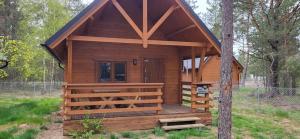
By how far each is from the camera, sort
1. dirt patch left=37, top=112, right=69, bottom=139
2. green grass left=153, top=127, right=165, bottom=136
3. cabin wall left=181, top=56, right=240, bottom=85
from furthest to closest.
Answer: cabin wall left=181, top=56, right=240, bottom=85
green grass left=153, top=127, right=165, bottom=136
dirt patch left=37, top=112, right=69, bottom=139

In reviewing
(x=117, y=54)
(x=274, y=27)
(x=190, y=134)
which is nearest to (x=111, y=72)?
(x=117, y=54)

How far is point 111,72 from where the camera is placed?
9461mm

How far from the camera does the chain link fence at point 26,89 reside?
20.2 m

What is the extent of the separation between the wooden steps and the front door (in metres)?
2.66

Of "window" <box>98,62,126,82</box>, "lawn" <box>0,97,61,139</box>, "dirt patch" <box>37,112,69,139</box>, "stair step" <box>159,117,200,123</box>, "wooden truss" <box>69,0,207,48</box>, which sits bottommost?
"dirt patch" <box>37,112,69,139</box>

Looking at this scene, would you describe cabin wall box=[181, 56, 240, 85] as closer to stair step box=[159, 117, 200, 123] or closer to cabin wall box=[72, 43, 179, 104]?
cabin wall box=[72, 43, 179, 104]

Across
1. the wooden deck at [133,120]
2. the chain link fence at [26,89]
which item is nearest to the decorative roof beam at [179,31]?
the wooden deck at [133,120]

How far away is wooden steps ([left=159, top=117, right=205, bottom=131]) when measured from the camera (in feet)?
24.7

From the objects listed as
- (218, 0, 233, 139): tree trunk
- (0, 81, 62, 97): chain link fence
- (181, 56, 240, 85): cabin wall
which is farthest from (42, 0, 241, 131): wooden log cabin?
(181, 56, 240, 85): cabin wall

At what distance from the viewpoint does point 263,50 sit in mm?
18375

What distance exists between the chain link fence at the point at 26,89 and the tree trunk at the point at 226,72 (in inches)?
701

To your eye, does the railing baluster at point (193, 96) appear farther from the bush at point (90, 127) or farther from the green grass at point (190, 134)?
the bush at point (90, 127)

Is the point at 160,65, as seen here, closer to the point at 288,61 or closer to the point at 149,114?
the point at 149,114

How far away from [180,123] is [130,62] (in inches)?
124
